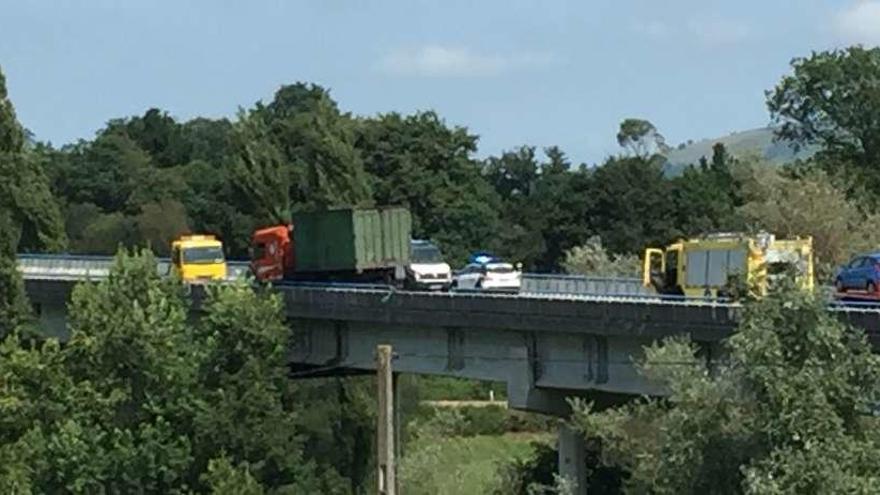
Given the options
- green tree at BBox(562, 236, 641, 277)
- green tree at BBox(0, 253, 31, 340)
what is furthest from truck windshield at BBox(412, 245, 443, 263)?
green tree at BBox(562, 236, 641, 277)

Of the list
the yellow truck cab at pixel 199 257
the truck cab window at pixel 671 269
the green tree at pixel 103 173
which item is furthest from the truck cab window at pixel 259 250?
the green tree at pixel 103 173

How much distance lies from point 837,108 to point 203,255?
38.5 m

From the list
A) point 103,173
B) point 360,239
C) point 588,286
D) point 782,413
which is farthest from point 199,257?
point 103,173

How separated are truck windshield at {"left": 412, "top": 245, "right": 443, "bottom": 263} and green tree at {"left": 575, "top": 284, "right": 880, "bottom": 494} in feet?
81.5

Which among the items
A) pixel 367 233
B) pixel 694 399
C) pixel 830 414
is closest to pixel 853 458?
pixel 830 414

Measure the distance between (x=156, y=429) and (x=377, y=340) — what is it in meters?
6.67

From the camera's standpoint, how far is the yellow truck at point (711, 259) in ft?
159

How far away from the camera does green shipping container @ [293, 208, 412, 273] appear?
5831 cm

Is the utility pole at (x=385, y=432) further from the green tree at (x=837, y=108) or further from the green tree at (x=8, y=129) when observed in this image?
the green tree at (x=837, y=108)

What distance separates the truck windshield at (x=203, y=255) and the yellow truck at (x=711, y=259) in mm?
20537

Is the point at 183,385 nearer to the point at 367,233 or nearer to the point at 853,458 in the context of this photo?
the point at 367,233

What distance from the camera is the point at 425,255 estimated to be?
5853cm

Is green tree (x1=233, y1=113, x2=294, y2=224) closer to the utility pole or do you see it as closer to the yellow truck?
the yellow truck

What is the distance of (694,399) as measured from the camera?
33.2 m
